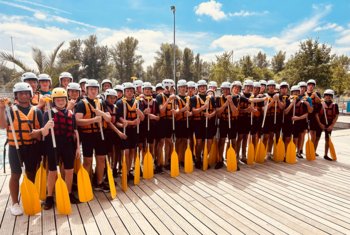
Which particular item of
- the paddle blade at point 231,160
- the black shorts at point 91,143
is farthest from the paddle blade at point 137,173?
the paddle blade at point 231,160

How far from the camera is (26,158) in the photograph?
402 cm

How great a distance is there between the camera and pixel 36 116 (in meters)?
4.03

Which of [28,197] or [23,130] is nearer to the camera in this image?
[23,130]

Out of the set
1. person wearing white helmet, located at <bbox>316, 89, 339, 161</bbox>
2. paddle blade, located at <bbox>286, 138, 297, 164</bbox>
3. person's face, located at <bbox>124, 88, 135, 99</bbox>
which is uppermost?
person's face, located at <bbox>124, 88, 135, 99</bbox>

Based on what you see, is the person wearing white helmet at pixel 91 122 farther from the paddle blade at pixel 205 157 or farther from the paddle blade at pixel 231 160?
the paddle blade at pixel 231 160

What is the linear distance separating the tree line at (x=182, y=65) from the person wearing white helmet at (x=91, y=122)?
1098 cm

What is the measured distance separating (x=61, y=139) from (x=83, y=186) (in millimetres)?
991

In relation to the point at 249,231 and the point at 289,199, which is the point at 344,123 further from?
the point at 249,231

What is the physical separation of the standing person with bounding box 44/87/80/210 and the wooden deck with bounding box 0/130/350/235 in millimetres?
560

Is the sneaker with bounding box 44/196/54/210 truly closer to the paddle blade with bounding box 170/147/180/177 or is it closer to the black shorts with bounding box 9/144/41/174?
the black shorts with bounding box 9/144/41/174

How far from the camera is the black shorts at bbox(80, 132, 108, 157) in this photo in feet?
15.0

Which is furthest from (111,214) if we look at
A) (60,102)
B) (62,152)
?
(60,102)

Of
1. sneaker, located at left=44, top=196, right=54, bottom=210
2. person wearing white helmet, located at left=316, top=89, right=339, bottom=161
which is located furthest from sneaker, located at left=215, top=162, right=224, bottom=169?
sneaker, located at left=44, top=196, right=54, bottom=210

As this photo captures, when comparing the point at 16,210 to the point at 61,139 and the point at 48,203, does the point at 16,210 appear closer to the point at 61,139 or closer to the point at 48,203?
the point at 48,203
